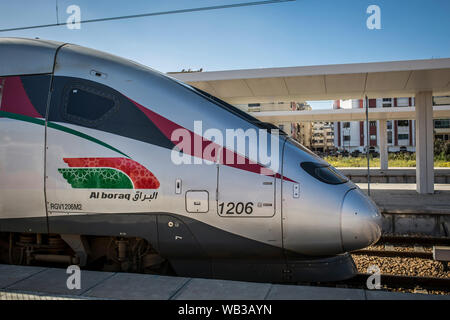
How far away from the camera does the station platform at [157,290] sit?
11.5 feet

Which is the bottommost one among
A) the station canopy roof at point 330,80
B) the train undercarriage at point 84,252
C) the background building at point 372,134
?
the train undercarriage at point 84,252

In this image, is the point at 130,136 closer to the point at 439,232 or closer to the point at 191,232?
the point at 191,232

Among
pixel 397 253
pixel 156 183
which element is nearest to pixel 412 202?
pixel 397 253

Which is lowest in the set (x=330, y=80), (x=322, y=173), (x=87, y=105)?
(x=322, y=173)

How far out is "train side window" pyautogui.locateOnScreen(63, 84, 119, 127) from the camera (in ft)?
15.0

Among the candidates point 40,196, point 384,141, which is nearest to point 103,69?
point 40,196

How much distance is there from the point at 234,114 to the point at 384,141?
21.3 m

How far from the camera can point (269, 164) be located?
4.24m

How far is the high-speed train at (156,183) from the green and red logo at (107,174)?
0.01 metres

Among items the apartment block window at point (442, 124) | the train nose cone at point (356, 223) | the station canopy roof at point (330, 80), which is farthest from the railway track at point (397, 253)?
the apartment block window at point (442, 124)

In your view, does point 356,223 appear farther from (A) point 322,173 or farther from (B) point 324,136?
(B) point 324,136

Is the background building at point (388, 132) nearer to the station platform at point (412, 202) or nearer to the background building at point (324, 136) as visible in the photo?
the background building at point (324, 136)

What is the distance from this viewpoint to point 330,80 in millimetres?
11969

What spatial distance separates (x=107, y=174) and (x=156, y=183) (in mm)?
573
